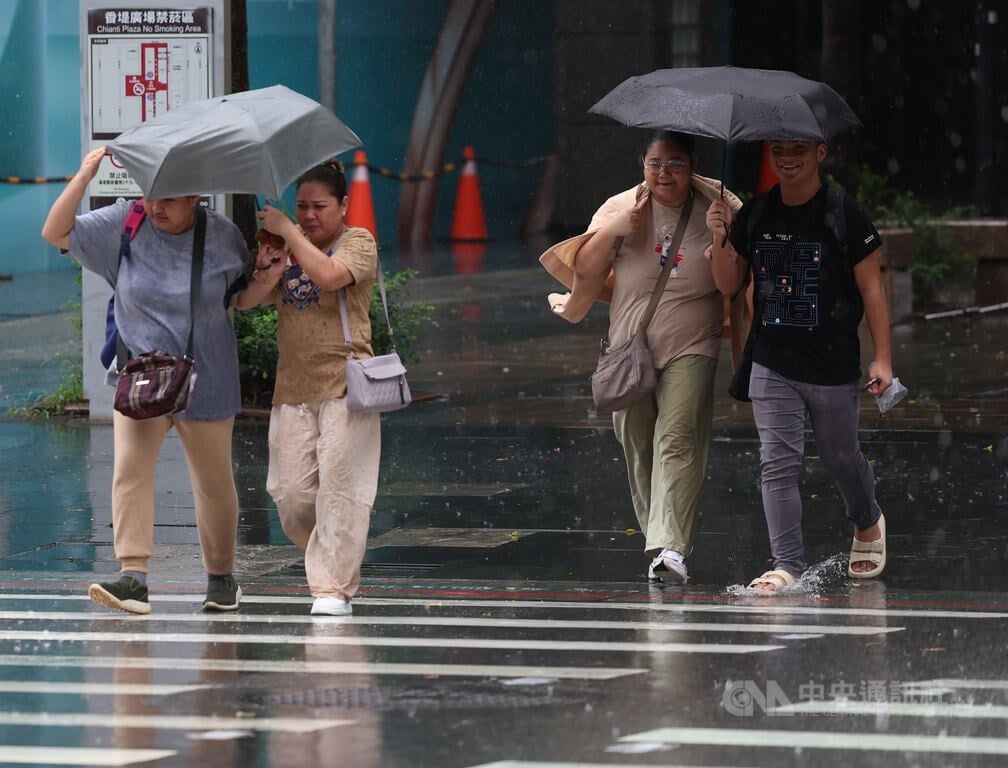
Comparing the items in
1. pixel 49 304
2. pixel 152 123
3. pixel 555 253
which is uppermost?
pixel 152 123

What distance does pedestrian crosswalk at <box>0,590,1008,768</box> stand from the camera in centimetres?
540

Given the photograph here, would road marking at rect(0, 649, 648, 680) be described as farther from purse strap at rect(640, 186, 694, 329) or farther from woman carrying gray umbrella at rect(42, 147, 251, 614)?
purse strap at rect(640, 186, 694, 329)

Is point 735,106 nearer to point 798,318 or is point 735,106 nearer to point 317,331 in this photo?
point 798,318

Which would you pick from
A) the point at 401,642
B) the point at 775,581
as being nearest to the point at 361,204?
the point at 775,581

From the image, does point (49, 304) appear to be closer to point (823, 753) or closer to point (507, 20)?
point (507, 20)

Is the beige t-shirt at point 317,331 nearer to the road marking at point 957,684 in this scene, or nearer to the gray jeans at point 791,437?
the gray jeans at point 791,437

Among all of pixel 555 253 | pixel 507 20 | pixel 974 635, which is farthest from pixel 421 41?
pixel 974 635

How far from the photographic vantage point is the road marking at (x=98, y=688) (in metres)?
6.11

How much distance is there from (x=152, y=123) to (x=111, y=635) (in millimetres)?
1805

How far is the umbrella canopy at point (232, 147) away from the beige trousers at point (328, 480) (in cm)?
88

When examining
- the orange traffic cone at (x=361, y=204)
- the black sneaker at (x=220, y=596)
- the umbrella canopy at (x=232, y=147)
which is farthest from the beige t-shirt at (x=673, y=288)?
the orange traffic cone at (x=361, y=204)

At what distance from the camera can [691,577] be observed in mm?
8172

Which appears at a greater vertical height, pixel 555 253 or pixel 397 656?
pixel 555 253

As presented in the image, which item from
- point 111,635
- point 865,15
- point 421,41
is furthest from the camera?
point 865,15
